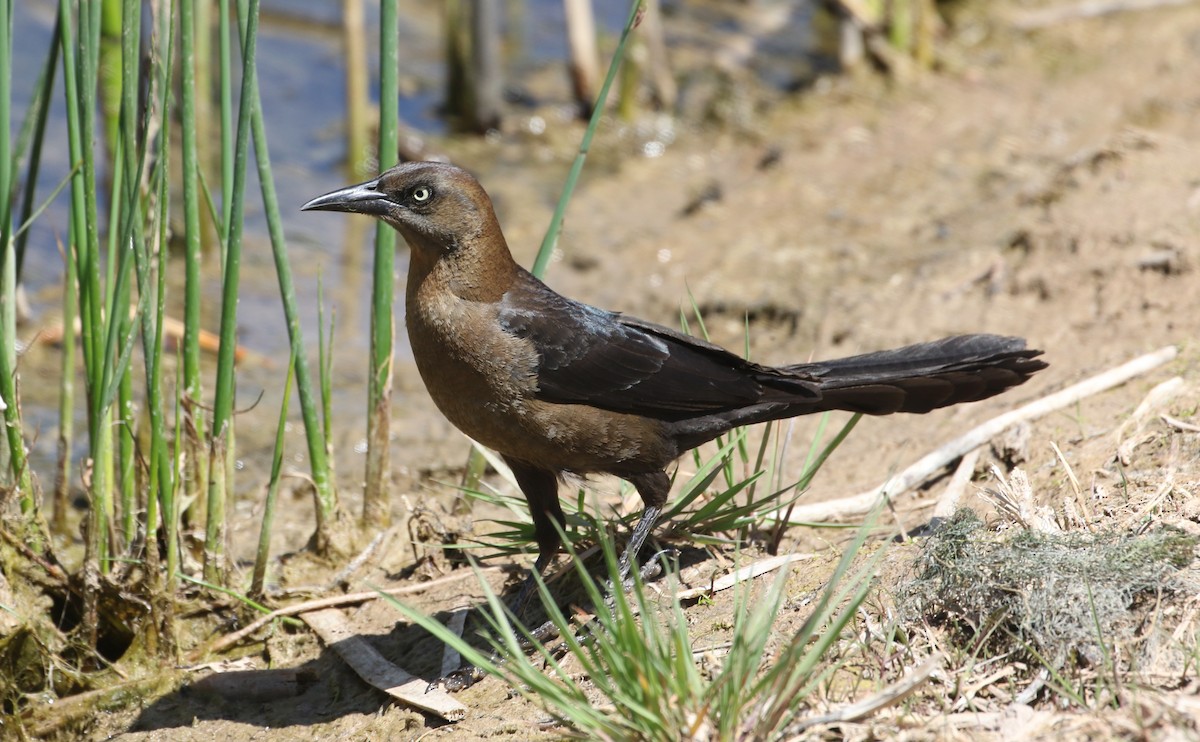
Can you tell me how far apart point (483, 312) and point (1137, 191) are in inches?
135

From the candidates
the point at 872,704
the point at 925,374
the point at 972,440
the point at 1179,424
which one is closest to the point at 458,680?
the point at 872,704

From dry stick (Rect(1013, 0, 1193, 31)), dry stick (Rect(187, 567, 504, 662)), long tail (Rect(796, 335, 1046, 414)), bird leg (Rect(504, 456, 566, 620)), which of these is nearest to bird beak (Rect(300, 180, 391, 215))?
bird leg (Rect(504, 456, 566, 620))

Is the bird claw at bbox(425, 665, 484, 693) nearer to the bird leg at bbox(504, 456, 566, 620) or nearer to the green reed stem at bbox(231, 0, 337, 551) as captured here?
the bird leg at bbox(504, 456, 566, 620)

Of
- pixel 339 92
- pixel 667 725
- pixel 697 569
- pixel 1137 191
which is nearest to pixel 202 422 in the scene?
pixel 697 569

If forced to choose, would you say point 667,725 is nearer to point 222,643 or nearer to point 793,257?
point 222,643

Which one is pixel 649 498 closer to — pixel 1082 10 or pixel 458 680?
pixel 458 680

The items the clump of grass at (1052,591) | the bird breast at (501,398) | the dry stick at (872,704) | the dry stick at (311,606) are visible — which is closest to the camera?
the dry stick at (872,704)

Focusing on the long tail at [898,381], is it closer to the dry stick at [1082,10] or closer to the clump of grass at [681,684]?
the clump of grass at [681,684]

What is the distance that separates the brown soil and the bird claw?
1.7 inches

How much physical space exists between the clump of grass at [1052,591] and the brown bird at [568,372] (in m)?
0.65

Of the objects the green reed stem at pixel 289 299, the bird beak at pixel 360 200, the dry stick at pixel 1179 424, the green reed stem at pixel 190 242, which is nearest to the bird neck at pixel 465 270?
the bird beak at pixel 360 200

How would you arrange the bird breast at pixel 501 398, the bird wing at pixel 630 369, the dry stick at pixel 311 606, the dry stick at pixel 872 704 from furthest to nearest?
the dry stick at pixel 311 606
the bird wing at pixel 630 369
the bird breast at pixel 501 398
the dry stick at pixel 872 704

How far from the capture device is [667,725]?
237cm

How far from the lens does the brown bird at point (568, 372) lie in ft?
11.1
